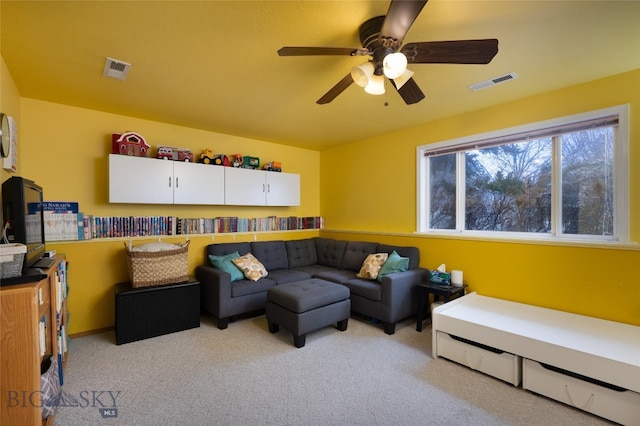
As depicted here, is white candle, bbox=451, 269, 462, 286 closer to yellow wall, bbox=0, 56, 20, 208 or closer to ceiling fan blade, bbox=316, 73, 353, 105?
ceiling fan blade, bbox=316, 73, 353, 105

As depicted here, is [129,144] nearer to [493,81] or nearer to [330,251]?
[330,251]

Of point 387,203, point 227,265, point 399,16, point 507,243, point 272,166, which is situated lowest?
point 227,265

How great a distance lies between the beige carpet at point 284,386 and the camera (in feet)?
5.86

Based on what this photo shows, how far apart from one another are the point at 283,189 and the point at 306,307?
7.16 ft

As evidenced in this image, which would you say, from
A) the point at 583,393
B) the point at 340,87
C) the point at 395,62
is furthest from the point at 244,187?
the point at 583,393

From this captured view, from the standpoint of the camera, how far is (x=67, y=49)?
6.47ft

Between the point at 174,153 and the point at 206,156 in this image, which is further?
the point at 206,156

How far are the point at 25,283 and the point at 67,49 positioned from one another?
5.31 feet

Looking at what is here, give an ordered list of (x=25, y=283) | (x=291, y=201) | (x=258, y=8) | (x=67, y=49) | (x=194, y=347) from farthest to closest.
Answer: (x=291, y=201) → (x=194, y=347) → (x=67, y=49) → (x=258, y=8) → (x=25, y=283)

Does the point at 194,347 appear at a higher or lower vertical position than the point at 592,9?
lower

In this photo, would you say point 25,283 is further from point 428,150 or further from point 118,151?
point 428,150

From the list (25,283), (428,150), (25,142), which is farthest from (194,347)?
(428,150)

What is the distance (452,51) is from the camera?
1.58 meters

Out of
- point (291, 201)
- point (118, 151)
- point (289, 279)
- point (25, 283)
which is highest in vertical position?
point (118, 151)
